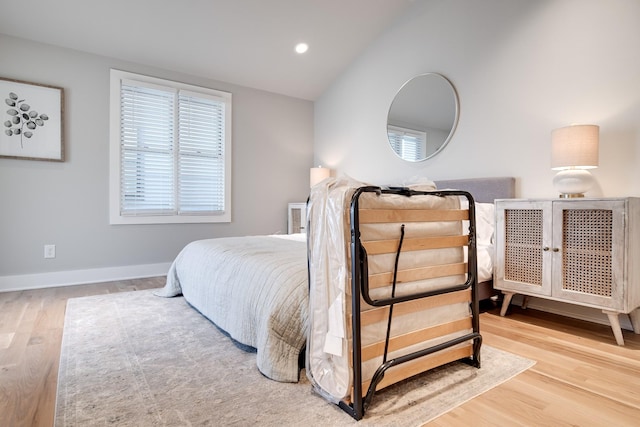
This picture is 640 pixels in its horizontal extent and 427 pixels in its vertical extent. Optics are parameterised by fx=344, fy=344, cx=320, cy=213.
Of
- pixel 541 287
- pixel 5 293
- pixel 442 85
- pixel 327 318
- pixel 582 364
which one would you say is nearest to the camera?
pixel 327 318

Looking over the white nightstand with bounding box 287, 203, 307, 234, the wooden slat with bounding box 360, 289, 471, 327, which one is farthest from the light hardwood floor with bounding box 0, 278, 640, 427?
the white nightstand with bounding box 287, 203, 307, 234

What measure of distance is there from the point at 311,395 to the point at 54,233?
342 centimetres

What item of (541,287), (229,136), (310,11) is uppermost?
(310,11)

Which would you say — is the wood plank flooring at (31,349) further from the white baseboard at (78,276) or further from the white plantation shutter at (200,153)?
the white plantation shutter at (200,153)

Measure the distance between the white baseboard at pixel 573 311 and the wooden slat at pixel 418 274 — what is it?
1490 millimetres

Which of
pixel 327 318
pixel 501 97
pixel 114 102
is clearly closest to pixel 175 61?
pixel 114 102

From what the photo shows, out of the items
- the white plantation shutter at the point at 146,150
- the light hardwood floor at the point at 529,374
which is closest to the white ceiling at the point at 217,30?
the white plantation shutter at the point at 146,150

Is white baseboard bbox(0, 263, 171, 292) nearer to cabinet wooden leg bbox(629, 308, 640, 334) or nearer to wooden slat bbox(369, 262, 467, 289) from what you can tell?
wooden slat bbox(369, 262, 467, 289)

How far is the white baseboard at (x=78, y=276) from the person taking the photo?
132 inches

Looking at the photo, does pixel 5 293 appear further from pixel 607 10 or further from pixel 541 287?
pixel 607 10

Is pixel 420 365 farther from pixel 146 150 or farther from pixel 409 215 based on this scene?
pixel 146 150

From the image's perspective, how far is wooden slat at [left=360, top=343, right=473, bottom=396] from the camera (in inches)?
54.7

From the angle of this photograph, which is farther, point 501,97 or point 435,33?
point 435,33

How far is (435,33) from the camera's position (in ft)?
11.5
